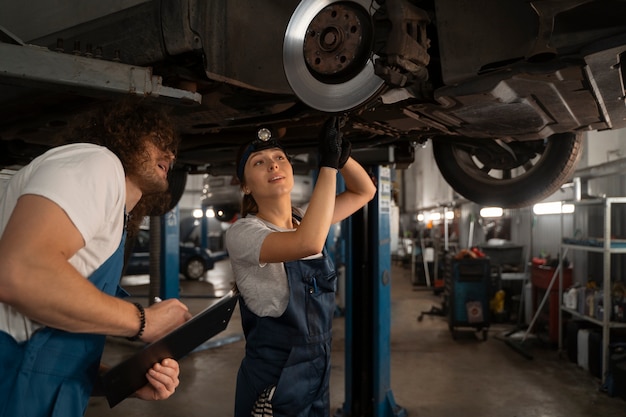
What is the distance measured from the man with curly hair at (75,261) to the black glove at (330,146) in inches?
18.9

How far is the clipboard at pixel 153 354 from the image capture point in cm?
96

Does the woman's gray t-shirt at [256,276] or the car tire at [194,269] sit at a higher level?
the woman's gray t-shirt at [256,276]

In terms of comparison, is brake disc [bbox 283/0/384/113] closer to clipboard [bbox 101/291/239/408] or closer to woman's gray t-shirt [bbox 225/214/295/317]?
woman's gray t-shirt [bbox 225/214/295/317]

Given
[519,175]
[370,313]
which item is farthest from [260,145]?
[370,313]

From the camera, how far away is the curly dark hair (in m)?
1.02

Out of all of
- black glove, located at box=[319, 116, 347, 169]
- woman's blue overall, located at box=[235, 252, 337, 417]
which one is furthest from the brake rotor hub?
woman's blue overall, located at box=[235, 252, 337, 417]

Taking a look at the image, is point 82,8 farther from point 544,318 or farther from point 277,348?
point 544,318

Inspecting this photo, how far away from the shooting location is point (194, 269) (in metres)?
10.9

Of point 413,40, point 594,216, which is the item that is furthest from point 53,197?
point 594,216

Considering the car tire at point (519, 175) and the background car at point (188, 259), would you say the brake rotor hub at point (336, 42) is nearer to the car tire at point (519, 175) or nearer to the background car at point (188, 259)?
the car tire at point (519, 175)

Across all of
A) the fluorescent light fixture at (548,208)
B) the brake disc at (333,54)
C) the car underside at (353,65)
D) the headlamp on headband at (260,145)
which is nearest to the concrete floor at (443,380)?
the fluorescent light fixture at (548,208)

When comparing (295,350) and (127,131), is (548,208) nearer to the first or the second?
(295,350)

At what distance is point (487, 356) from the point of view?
4.89 meters

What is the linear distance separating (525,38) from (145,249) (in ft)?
34.6
